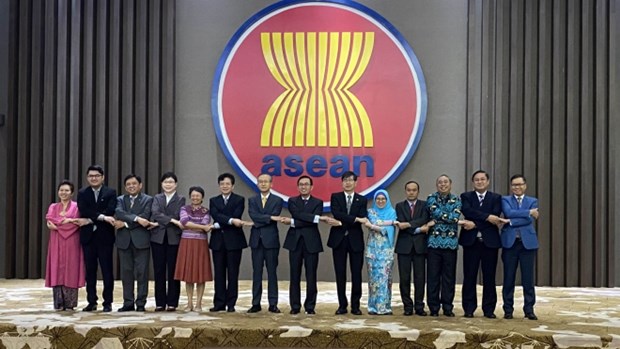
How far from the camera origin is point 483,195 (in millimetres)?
6535

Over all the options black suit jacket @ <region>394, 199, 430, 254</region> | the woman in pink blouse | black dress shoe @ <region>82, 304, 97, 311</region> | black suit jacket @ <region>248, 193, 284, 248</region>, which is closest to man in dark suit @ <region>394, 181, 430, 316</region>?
black suit jacket @ <region>394, 199, 430, 254</region>

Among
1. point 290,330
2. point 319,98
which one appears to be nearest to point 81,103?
point 319,98

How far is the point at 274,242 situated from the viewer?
6656 millimetres

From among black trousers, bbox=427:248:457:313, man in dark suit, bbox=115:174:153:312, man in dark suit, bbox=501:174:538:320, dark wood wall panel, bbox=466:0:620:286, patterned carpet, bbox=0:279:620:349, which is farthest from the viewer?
dark wood wall panel, bbox=466:0:620:286

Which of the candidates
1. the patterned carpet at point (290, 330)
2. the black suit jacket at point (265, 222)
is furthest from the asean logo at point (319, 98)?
the patterned carpet at point (290, 330)

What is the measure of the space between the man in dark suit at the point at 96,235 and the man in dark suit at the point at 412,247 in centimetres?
252

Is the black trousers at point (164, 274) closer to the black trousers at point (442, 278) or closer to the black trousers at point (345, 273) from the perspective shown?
the black trousers at point (345, 273)

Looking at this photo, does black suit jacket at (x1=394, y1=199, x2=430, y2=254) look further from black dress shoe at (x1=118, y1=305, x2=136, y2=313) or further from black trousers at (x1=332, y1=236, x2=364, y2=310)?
black dress shoe at (x1=118, y1=305, x2=136, y2=313)

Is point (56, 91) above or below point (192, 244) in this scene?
above

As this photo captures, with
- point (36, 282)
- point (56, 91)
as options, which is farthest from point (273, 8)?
point (36, 282)

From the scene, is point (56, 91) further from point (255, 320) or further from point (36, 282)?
point (255, 320)

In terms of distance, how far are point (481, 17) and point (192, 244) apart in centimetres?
493

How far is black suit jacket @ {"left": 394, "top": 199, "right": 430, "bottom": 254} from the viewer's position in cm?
657

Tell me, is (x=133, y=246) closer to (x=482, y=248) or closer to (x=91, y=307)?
(x=91, y=307)
